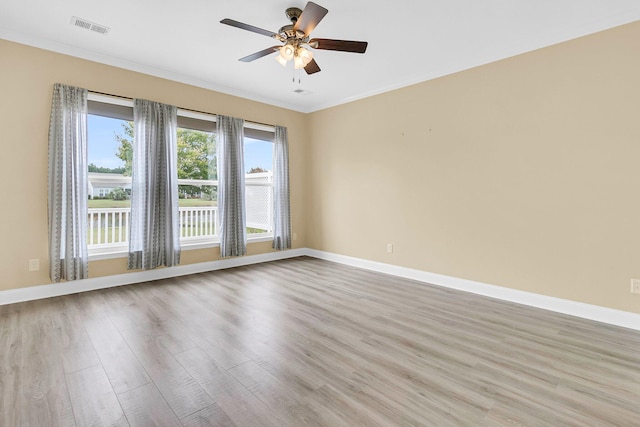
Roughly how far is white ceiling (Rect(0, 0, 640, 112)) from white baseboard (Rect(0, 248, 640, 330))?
261cm

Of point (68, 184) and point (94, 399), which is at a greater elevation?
point (68, 184)

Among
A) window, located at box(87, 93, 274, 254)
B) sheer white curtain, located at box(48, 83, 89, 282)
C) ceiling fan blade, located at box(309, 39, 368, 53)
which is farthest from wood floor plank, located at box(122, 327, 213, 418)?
ceiling fan blade, located at box(309, 39, 368, 53)

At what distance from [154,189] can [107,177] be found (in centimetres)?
55

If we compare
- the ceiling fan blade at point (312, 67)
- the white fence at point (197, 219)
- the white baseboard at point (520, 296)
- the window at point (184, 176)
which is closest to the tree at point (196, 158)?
the window at point (184, 176)

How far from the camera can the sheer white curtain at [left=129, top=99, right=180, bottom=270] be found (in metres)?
3.91

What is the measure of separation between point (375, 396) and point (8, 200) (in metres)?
4.01

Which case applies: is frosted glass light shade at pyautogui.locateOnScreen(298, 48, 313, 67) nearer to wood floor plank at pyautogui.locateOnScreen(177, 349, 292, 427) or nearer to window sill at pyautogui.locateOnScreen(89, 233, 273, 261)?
wood floor plank at pyautogui.locateOnScreen(177, 349, 292, 427)

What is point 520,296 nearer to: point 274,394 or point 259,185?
point 274,394

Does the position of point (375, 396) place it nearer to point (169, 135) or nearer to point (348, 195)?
point (348, 195)

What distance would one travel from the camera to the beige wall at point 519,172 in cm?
278

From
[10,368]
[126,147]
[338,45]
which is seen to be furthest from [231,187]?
[10,368]

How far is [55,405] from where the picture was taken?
1.66m

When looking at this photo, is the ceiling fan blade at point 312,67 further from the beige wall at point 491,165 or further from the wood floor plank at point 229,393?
the wood floor plank at point 229,393

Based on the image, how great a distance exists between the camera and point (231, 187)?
476 centimetres
